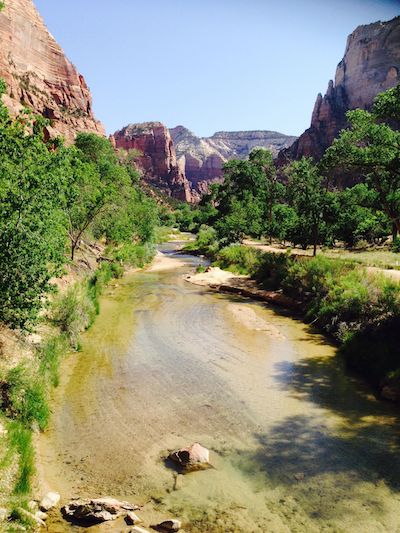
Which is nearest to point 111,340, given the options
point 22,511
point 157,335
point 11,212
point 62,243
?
point 157,335

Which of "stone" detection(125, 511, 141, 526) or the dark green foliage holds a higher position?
the dark green foliage

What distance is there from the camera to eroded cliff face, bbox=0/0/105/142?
81.5 metres

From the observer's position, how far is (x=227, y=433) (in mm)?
9797

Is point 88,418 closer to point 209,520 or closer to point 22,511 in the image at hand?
point 22,511

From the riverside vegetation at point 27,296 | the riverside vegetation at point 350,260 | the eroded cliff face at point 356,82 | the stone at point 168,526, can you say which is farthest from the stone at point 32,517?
the eroded cliff face at point 356,82

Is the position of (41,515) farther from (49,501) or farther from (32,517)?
(49,501)

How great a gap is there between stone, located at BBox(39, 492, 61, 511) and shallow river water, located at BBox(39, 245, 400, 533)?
0.21 metres

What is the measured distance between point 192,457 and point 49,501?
9.60 ft

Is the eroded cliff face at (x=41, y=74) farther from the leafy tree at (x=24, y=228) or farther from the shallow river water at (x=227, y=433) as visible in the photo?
the shallow river water at (x=227, y=433)

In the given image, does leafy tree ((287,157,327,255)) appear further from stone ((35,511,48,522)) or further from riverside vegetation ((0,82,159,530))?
stone ((35,511,48,522))

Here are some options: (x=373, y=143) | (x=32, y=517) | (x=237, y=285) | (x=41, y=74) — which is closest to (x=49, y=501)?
(x=32, y=517)

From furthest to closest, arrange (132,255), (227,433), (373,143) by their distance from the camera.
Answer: (132,255) < (373,143) < (227,433)

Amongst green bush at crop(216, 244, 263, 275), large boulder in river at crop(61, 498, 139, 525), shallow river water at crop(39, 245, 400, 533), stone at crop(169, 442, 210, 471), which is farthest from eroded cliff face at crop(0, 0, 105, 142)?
large boulder in river at crop(61, 498, 139, 525)

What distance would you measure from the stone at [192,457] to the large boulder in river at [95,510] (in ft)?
5.00
